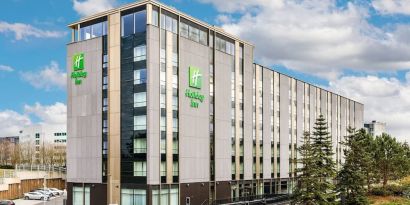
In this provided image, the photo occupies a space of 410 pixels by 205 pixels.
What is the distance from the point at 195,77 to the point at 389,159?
154 ft

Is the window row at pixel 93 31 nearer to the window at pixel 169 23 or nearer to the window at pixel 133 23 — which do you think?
the window at pixel 133 23

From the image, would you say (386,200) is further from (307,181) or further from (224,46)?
(224,46)

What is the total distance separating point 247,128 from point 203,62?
16.7m

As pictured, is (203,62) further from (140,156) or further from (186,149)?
(140,156)

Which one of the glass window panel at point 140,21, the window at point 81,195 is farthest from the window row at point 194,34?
the window at point 81,195

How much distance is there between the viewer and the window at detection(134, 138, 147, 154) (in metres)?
56.9

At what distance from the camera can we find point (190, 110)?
62.5 metres

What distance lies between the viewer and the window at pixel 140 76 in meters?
57.6

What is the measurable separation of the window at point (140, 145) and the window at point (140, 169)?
147 centimetres

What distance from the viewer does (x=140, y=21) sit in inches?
2313

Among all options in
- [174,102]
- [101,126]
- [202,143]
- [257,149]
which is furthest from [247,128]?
[101,126]

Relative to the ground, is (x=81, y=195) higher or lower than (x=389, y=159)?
lower

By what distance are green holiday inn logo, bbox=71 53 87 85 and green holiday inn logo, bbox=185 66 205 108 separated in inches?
567

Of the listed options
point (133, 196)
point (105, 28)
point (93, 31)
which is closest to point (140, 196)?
point (133, 196)
